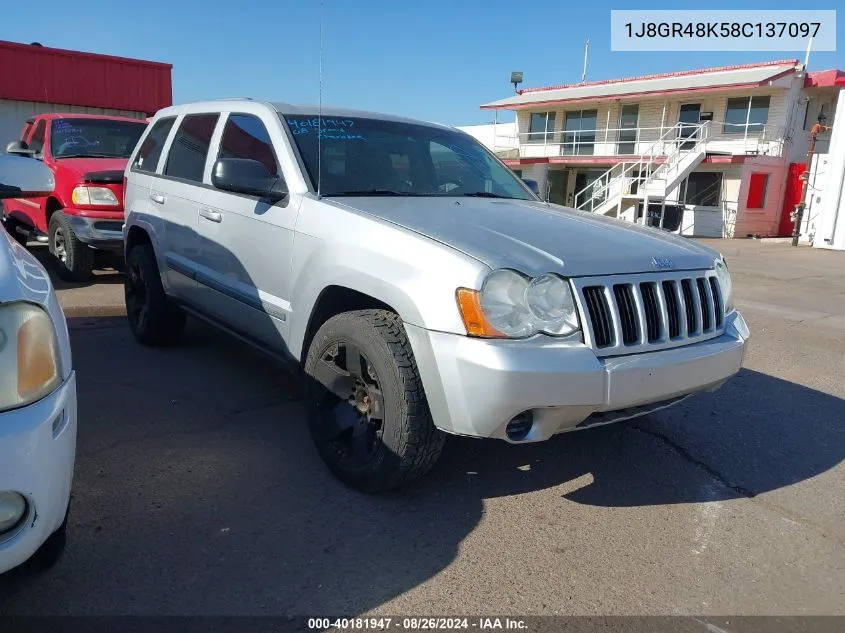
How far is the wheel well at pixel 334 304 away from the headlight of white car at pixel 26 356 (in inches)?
53.0

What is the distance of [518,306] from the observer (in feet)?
8.33

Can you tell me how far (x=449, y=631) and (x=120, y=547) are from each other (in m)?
1.31

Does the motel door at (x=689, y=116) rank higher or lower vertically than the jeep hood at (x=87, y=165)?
higher

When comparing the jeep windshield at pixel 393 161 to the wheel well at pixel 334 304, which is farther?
the jeep windshield at pixel 393 161

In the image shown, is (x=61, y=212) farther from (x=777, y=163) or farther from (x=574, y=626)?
(x=777, y=163)

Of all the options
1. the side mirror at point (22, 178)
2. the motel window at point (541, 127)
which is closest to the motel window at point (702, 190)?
the motel window at point (541, 127)

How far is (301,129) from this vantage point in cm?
373

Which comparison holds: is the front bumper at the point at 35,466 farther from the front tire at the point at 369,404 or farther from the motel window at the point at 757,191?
the motel window at the point at 757,191

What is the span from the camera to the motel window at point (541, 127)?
30.2m

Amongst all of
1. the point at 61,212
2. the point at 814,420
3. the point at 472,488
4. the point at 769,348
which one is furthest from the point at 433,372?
the point at 61,212

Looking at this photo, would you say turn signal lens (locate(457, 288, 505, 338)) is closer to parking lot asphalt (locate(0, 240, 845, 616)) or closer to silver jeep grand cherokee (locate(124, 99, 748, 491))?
silver jeep grand cherokee (locate(124, 99, 748, 491))

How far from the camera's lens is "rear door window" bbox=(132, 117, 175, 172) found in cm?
499

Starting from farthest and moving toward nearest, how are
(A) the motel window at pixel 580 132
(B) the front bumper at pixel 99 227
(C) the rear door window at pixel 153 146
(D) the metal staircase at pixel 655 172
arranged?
(A) the motel window at pixel 580 132
(D) the metal staircase at pixel 655 172
(B) the front bumper at pixel 99 227
(C) the rear door window at pixel 153 146

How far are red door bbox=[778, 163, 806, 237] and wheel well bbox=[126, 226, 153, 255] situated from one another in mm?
23759
